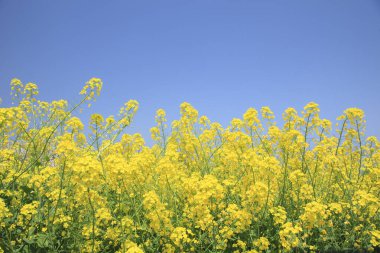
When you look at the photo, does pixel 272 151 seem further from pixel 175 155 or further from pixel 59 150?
pixel 59 150

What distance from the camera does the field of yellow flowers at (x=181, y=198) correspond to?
3287 mm

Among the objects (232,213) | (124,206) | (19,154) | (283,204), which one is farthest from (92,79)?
(283,204)

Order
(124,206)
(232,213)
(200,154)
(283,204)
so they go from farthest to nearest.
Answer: (200,154)
(283,204)
(124,206)
(232,213)

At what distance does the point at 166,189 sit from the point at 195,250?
1.21 m

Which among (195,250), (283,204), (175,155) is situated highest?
(175,155)

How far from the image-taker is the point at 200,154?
6.24 meters

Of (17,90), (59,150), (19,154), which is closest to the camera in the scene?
(59,150)

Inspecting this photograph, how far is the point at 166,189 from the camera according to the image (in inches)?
181

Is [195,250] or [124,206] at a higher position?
[124,206]

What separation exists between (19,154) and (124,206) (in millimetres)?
2684

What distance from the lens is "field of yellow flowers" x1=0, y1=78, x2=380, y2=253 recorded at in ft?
10.8

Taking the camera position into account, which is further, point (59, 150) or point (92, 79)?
point (92, 79)

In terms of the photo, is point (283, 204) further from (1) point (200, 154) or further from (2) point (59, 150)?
(2) point (59, 150)

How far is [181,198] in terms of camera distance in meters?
4.60
